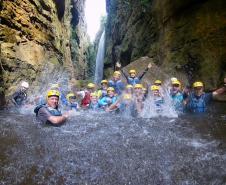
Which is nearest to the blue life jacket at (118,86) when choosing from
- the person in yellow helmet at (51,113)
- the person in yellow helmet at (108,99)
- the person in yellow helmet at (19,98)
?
the person in yellow helmet at (108,99)

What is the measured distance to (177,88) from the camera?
9586 mm

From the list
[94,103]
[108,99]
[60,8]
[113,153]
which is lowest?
[113,153]

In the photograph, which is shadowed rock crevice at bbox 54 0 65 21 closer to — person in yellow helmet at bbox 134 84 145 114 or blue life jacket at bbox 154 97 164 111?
person in yellow helmet at bbox 134 84 145 114

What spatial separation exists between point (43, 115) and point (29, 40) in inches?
324

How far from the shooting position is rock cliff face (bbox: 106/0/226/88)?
12.1 metres

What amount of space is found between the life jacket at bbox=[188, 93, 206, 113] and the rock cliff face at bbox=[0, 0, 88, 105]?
6.10 meters

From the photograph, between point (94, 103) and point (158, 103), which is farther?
point (94, 103)

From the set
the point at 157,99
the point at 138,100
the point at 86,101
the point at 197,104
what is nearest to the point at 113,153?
the point at 138,100

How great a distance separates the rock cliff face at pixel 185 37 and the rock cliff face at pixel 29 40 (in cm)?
468

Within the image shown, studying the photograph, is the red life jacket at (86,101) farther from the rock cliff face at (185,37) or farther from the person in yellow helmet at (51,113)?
the rock cliff face at (185,37)

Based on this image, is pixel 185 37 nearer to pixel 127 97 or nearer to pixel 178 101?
pixel 178 101

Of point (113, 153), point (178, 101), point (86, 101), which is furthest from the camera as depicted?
point (86, 101)

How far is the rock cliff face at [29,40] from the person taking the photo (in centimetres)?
1192

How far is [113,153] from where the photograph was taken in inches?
215
